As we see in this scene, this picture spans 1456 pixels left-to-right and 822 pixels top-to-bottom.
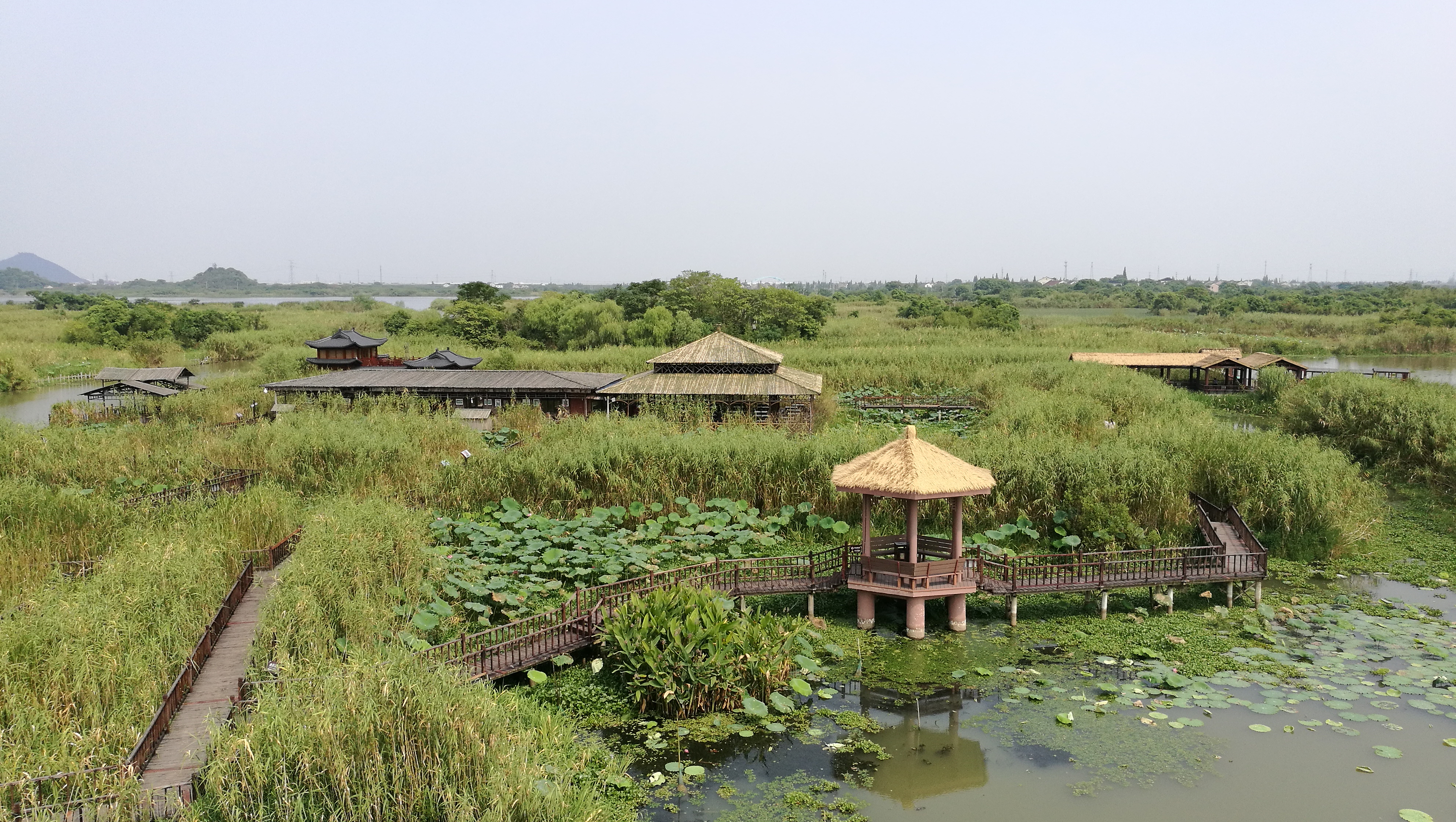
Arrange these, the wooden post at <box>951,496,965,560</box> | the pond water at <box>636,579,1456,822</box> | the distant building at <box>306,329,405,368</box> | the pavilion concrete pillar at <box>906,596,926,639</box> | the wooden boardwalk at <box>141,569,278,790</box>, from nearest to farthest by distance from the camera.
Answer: the wooden boardwalk at <box>141,569,278,790</box>
the pond water at <box>636,579,1456,822</box>
the pavilion concrete pillar at <box>906,596,926,639</box>
the wooden post at <box>951,496,965,560</box>
the distant building at <box>306,329,405,368</box>

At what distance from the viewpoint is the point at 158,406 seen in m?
30.8

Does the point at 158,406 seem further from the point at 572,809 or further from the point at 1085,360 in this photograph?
the point at 1085,360

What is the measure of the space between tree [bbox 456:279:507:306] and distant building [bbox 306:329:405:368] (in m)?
24.0

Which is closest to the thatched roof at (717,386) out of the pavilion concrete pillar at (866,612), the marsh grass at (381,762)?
the pavilion concrete pillar at (866,612)

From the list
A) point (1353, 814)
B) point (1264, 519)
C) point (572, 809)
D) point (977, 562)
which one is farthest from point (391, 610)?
point (1264, 519)

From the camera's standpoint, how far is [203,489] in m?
18.1

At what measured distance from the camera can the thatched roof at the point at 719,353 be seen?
28.2 meters

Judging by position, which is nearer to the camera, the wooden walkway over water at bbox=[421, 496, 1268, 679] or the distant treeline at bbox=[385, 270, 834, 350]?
the wooden walkway over water at bbox=[421, 496, 1268, 679]

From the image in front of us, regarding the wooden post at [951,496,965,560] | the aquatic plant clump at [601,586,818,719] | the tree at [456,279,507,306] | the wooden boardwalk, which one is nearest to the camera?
the wooden boardwalk

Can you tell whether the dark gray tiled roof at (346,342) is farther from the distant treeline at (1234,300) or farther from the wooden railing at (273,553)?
the distant treeline at (1234,300)

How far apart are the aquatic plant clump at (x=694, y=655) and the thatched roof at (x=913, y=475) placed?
256cm

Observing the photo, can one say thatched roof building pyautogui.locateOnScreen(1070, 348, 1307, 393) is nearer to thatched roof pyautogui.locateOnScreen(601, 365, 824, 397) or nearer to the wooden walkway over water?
thatched roof pyautogui.locateOnScreen(601, 365, 824, 397)

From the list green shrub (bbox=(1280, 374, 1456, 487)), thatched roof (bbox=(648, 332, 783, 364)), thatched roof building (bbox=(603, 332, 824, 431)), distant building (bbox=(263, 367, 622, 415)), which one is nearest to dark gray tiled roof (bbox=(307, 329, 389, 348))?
distant building (bbox=(263, 367, 622, 415))

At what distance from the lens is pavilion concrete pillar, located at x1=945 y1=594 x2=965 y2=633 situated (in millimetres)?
13852
